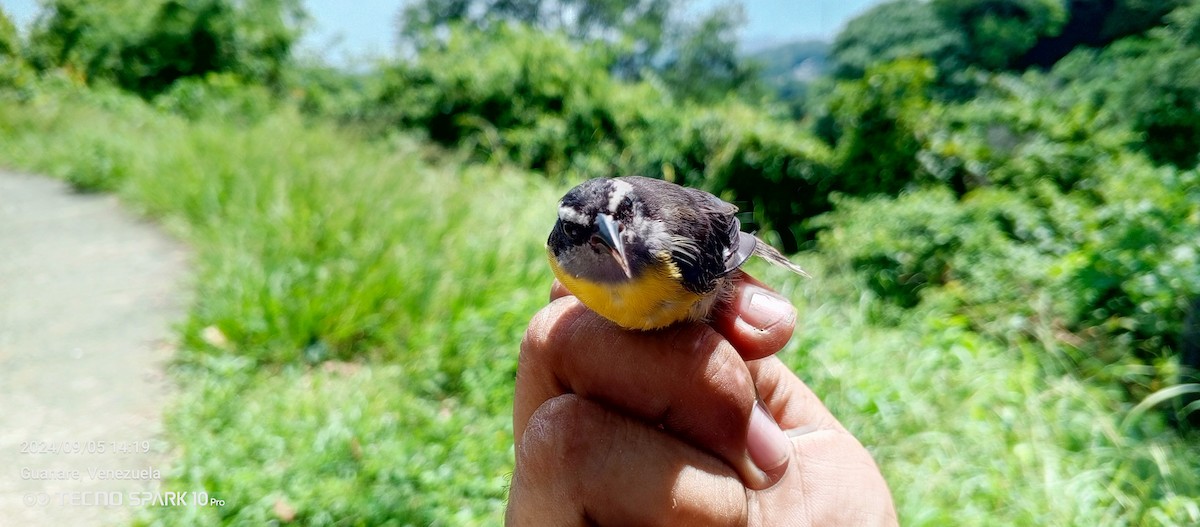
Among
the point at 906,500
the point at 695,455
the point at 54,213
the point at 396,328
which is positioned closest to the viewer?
the point at 695,455

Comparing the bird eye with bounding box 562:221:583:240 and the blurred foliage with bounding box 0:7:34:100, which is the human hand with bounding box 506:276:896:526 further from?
the blurred foliage with bounding box 0:7:34:100

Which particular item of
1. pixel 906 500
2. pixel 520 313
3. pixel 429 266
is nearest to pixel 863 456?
pixel 906 500

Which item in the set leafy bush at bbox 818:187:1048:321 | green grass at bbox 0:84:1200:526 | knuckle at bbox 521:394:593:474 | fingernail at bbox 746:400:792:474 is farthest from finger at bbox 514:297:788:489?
leafy bush at bbox 818:187:1048:321

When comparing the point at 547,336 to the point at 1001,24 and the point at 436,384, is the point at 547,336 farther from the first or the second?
the point at 1001,24

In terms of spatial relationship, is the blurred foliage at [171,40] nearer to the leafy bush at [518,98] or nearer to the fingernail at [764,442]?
the leafy bush at [518,98]

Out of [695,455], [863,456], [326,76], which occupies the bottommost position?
[326,76]

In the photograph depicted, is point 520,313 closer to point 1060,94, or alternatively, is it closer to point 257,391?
point 257,391

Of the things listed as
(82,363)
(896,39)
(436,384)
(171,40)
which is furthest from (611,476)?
(171,40)
